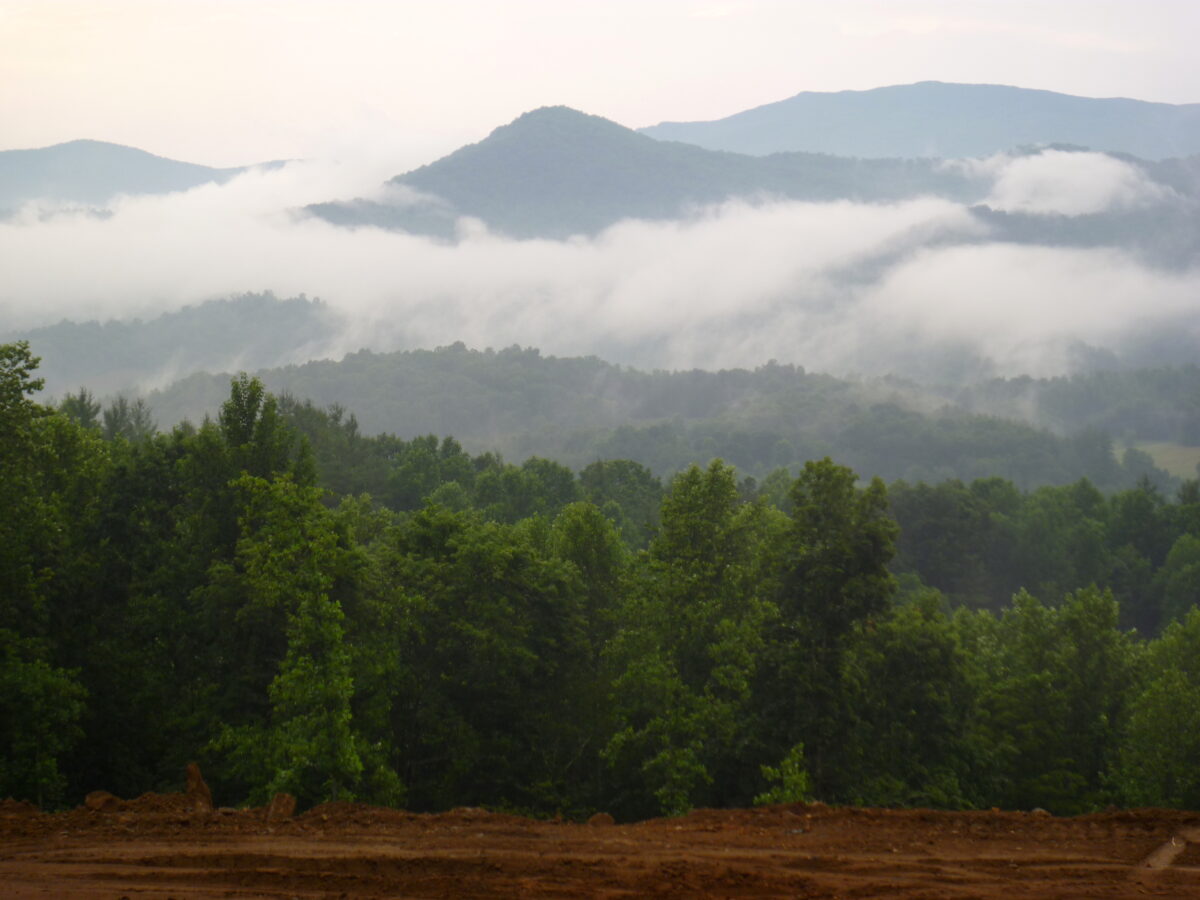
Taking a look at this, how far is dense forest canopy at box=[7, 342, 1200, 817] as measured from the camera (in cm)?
2467

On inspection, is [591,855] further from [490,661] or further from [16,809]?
[490,661]

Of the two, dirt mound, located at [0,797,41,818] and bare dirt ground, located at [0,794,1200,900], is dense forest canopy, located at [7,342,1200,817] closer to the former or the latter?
dirt mound, located at [0,797,41,818]

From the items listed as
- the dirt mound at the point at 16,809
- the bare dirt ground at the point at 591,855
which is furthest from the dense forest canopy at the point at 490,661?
the bare dirt ground at the point at 591,855

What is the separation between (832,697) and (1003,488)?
95.1 metres

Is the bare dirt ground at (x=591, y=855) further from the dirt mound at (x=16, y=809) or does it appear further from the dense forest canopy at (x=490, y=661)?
the dense forest canopy at (x=490, y=661)

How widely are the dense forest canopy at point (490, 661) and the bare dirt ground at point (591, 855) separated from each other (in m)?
6.54

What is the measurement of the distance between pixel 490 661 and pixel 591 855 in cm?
1478

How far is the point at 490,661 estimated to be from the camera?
29125 mm

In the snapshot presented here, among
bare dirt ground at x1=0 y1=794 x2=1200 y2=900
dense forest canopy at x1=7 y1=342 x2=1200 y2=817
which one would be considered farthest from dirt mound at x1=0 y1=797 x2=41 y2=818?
dense forest canopy at x1=7 y1=342 x2=1200 y2=817

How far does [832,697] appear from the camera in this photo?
87.2 feet

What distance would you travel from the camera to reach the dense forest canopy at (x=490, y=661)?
971 inches

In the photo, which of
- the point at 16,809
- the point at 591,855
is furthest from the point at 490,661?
the point at 591,855

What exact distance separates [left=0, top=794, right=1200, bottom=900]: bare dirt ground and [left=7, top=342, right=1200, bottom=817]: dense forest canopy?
6.54 m

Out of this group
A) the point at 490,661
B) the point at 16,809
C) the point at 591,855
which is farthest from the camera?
the point at 490,661
